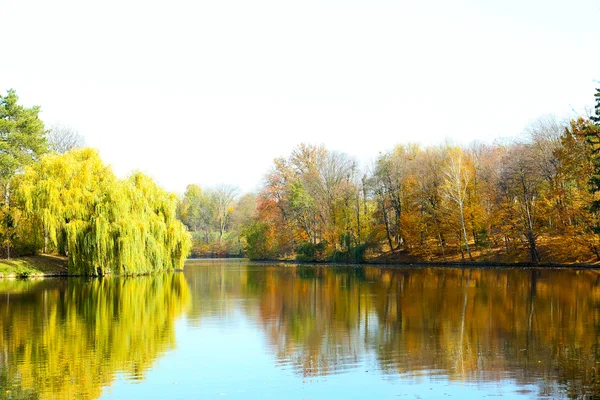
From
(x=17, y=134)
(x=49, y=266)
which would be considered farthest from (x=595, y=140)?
(x=17, y=134)

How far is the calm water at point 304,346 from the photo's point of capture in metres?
9.88

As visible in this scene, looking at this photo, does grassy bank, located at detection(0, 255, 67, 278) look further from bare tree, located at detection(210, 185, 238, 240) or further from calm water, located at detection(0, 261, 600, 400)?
bare tree, located at detection(210, 185, 238, 240)

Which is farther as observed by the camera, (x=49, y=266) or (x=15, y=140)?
(x=15, y=140)

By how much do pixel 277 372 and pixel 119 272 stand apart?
27981mm

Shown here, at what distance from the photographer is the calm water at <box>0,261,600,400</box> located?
9.88 m

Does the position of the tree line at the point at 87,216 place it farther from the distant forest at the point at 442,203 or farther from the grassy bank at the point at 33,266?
the distant forest at the point at 442,203

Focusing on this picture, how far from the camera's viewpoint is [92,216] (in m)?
36.8

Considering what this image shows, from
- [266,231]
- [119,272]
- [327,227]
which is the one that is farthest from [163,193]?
[266,231]

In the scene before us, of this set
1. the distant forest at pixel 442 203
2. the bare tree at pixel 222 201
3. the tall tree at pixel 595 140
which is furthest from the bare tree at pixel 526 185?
the bare tree at pixel 222 201

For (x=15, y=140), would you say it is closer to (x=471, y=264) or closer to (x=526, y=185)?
(x=471, y=264)

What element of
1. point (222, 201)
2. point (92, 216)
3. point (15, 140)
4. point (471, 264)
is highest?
point (15, 140)

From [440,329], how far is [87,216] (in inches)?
1077

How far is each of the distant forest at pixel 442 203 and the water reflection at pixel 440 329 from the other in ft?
44.8

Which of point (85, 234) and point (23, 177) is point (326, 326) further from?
point (23, 177)
